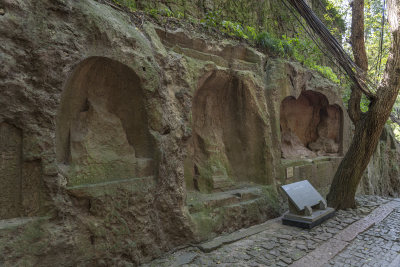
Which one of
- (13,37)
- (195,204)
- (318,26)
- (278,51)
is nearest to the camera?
(13,37)

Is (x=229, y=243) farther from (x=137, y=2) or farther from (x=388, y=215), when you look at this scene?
(x=137, y=2)

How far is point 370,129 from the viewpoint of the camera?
6172mm

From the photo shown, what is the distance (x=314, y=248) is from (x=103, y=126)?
3.57 metres

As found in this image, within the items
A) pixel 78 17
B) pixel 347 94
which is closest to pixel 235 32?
pixel 78 17

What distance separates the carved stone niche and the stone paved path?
1.66m

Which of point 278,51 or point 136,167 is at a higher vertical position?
point 278,51

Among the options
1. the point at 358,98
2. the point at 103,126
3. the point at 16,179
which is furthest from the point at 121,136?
the point at 358,98

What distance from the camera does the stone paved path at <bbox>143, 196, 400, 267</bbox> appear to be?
3941 mm

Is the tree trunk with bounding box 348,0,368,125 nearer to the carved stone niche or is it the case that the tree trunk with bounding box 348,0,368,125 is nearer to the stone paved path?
the stone paved path

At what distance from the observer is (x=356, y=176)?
6.36m

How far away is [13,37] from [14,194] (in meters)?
1.58

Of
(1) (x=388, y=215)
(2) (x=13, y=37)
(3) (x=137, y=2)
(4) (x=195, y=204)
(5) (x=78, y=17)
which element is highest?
(3) (x=137, y=2)

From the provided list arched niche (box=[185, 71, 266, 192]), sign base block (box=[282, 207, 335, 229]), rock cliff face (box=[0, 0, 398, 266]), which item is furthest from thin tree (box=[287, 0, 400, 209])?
arched niche (box=[185, 71, 266, 192])

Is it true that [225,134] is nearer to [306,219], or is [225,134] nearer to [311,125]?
[306,219]
